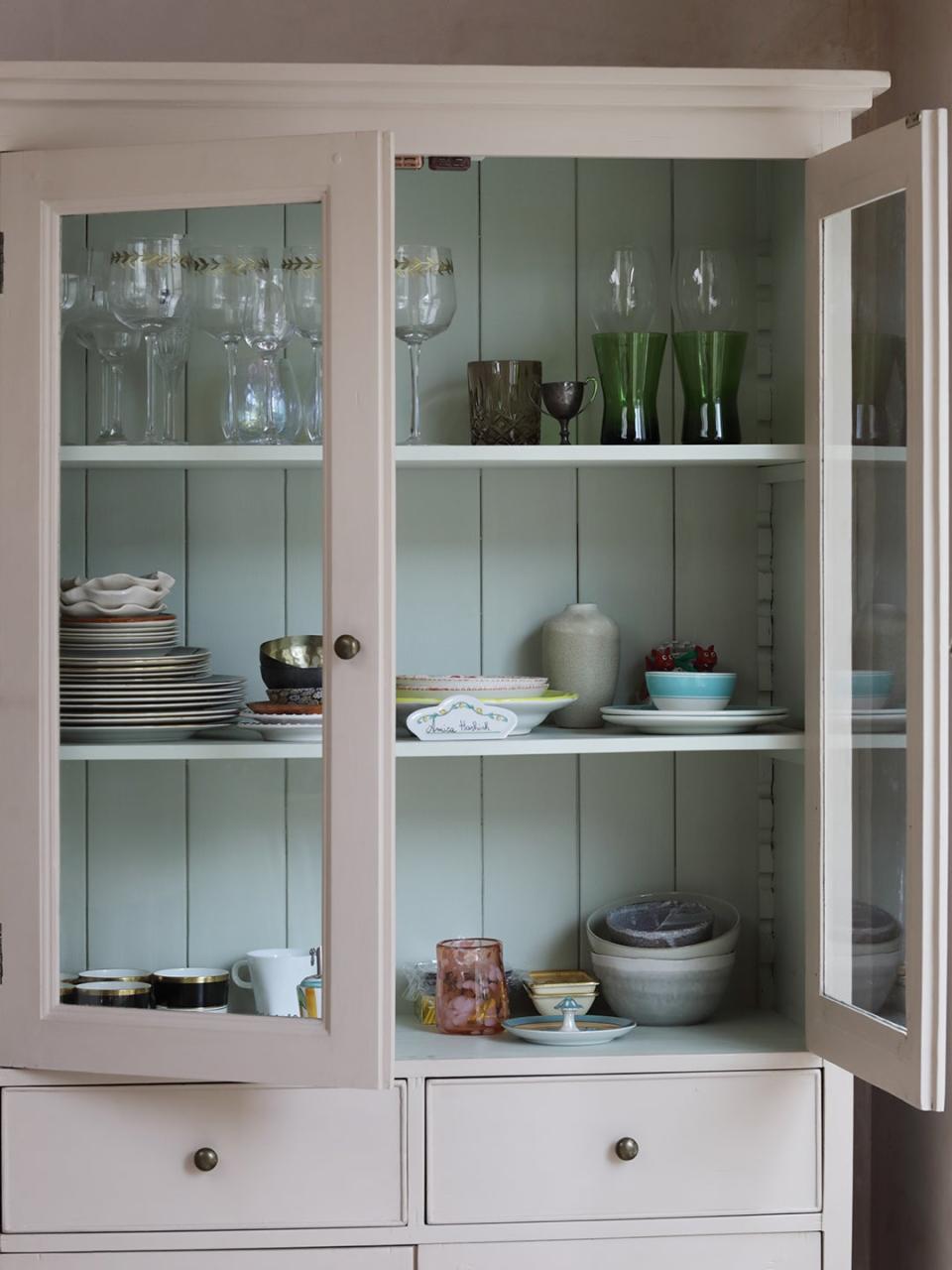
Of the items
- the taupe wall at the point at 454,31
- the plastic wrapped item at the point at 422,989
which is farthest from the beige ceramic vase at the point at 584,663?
the taupe wall at the point at 454,31

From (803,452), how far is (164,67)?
861 mm

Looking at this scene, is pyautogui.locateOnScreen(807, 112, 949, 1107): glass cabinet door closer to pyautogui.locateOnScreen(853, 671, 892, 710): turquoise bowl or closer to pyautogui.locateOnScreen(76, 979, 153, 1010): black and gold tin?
pyautogui.locateOnScreen(853, 671, 892, 710): turquoise bowl

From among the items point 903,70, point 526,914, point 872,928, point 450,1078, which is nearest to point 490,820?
point 526,914

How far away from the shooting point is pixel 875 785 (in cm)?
158

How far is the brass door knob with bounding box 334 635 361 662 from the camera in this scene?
1513 millimetres

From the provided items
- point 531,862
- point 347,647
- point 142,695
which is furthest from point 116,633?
point 531,862

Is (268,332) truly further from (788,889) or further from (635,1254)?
(635,1254)

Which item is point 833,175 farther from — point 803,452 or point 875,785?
point 875,785

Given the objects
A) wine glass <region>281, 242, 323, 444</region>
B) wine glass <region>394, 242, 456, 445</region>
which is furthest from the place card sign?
wine glass <region>394, 242, 456, 445</region>

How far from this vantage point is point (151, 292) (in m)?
1.63

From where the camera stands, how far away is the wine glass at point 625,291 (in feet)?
5.98

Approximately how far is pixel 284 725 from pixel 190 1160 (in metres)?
0.51

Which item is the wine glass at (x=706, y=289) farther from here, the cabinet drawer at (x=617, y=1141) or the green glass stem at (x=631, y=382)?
the cabinet drawer at (x=617, y=1141)

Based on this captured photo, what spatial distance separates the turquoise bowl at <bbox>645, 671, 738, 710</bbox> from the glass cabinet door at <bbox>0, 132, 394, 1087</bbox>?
16.4 inches
